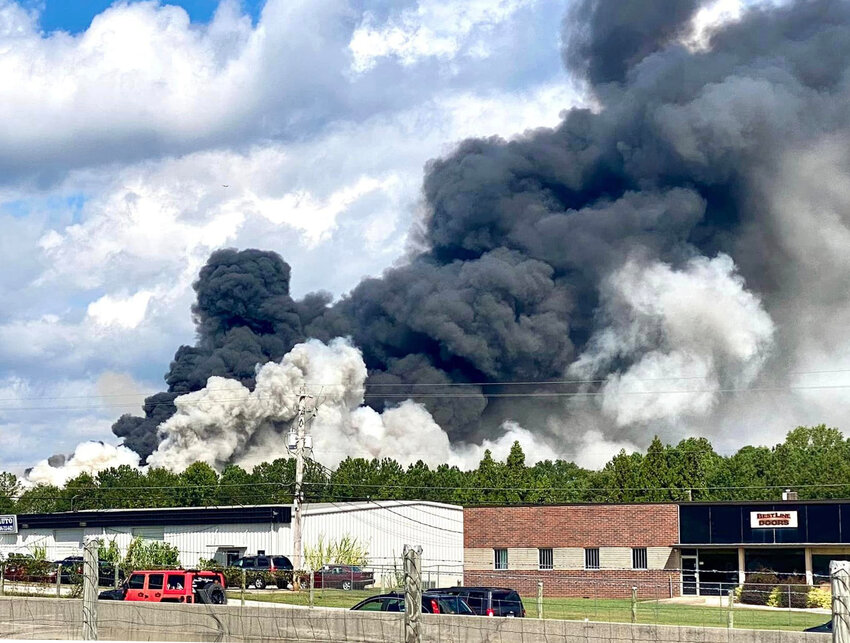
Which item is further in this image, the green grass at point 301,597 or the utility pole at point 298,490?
the utility pole at point 298,490

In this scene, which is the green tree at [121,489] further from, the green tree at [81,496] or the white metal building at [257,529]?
the white metal building at [257,529]

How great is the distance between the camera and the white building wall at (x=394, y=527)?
68.4m

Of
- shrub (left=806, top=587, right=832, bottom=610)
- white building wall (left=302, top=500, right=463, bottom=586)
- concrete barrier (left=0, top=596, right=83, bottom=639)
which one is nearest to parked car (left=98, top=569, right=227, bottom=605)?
concrete barrier (left=0, top=596, right=83, bottom=639)

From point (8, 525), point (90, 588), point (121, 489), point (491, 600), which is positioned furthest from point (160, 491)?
point (90, 588)

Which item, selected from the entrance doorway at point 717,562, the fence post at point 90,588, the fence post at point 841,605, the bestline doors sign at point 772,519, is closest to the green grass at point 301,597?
the entrance doorway at point 717,562

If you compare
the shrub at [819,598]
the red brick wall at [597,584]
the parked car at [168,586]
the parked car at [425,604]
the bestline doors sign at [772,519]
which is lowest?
the red brick wall at [597,584]

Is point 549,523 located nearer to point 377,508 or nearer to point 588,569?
point 588,569

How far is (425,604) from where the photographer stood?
27.8 m

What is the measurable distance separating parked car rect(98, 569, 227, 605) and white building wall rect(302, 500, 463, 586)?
2842 centimetres

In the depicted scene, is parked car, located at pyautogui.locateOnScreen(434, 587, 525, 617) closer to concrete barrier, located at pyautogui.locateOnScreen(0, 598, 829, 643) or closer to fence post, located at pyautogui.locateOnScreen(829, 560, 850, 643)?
concrete barrier, located at pyautogui.locateOnScreen(0, 598, 829, 643)

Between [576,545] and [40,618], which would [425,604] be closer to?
[40,618]

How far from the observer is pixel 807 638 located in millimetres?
19703

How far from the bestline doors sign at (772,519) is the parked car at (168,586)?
30.1 metres

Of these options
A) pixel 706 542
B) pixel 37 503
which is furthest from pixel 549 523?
pixel 37 503
